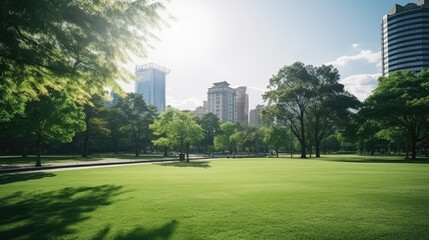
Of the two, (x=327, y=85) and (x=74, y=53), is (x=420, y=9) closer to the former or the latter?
(x=327, y=85)

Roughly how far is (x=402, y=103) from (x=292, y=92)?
19364 mm

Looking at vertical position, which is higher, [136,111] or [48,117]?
[136,111]

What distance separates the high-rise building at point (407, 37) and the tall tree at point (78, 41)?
170205mm

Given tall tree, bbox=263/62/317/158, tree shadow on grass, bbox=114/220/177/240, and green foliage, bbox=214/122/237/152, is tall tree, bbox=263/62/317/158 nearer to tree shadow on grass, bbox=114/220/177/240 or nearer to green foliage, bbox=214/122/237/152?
green foliage, bbox=214/122/237/152

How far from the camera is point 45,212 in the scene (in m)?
7.75

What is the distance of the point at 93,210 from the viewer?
792cm

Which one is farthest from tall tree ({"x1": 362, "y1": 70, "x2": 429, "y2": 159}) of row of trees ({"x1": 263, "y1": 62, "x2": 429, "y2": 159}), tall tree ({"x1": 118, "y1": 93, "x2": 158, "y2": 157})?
tall tree ({"x1": 118, "y1": 93, "x2": 158, "y2": 157})

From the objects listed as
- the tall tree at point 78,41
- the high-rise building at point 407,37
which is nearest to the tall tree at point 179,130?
the tall tree at point 78,41

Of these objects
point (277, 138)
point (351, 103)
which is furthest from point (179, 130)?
point (351, 103)

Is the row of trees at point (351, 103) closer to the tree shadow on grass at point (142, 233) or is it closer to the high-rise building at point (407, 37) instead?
the tree shadow on grass at point (142, 233)

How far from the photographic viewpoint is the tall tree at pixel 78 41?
6.84m

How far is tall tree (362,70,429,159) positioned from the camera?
38906mm

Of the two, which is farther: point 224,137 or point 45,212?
point 224,137

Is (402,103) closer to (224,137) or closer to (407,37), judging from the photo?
(224,137)
